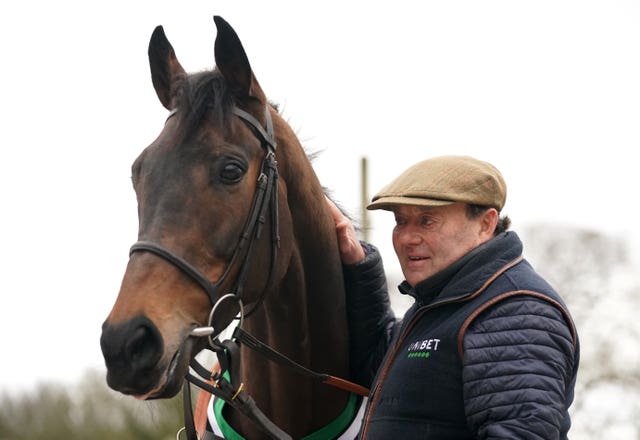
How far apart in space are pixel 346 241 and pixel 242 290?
918mm

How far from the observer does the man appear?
2566 mm

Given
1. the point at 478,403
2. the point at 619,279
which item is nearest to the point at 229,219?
the point at 478,403

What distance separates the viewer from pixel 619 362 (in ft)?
53.0

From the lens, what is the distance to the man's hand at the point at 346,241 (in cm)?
405

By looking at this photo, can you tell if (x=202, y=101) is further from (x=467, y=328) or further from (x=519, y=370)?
(x=519, y=370)

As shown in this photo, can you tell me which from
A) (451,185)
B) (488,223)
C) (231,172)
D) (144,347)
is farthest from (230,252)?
Result: (488,223)

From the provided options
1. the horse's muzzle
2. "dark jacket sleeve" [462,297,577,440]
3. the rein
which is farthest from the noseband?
"dark jacket sleeve" [462,297,577,440]

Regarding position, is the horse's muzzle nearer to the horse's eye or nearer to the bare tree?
the horse's eye

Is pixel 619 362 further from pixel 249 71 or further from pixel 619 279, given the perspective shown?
pixel 249 71

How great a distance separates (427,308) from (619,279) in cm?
1622

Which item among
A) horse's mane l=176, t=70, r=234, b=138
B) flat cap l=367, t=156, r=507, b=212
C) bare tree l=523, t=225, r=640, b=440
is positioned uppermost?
horse's mane l=176, t=70, r=234, b=138

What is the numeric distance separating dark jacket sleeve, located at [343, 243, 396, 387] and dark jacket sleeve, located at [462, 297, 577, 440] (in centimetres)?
129

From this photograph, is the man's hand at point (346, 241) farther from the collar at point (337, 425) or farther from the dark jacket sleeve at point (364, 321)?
the collar at point (337, 425)

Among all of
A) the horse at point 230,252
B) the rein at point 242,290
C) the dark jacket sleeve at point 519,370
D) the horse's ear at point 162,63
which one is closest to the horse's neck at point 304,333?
the horse at point 230,252
